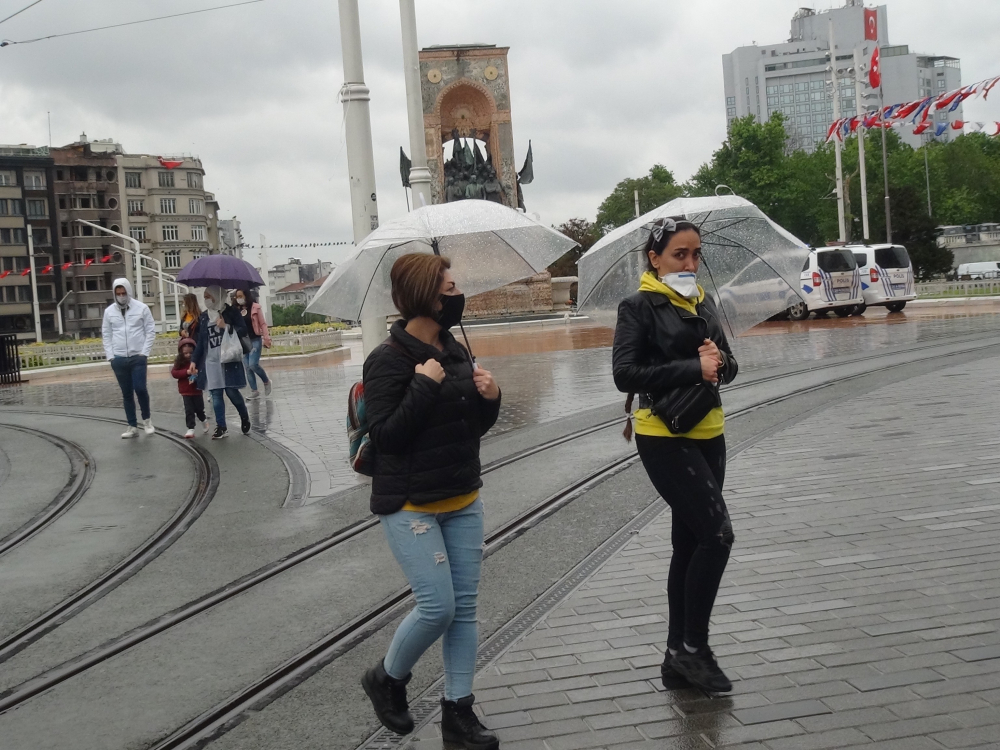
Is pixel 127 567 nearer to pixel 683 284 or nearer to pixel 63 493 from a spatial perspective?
pixel 63 493

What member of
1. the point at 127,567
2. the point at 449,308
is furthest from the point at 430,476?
the point at 127,567

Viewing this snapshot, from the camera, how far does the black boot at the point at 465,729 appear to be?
157 inches

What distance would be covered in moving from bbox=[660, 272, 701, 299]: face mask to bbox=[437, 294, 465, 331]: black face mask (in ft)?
2.75

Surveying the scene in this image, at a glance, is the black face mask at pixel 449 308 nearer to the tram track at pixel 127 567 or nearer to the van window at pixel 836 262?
the tram track at pixel 127 567

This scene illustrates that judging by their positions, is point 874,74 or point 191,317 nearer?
point 191,317

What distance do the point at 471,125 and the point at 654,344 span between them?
5436 cm

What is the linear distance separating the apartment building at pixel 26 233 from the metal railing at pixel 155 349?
A: 2791 inches

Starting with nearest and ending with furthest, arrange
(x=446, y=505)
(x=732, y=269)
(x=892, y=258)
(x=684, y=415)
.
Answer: (x=446, y=505) < (x=684, y=415) < (x=732, y=269) < (x=892, y=258)

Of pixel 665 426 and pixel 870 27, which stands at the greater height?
pixel 870 27

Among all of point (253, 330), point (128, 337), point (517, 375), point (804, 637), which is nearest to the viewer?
point (804, 637)

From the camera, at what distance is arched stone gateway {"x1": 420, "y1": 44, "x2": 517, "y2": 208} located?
182 feet

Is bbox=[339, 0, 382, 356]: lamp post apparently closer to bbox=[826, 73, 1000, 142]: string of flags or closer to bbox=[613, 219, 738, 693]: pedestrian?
bbox=[613, 219, 738, 693]: pedestrian

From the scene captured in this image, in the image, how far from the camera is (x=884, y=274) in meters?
33.8

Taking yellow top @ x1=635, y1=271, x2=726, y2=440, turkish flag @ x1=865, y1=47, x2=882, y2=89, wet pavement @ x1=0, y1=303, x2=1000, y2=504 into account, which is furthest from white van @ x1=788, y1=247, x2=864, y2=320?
yellow top @ x1=635, y1=271, x2=726, y2=440
